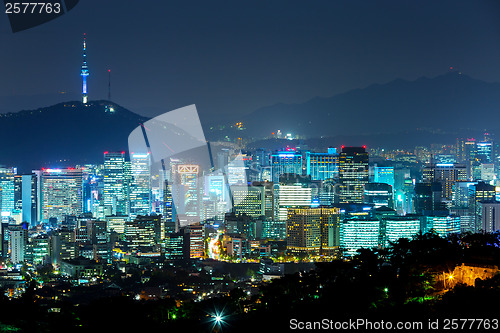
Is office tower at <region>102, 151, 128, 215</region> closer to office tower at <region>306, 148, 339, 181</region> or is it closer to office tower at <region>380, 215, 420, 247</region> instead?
office tower at <region>306, 148, 339, 181</region>

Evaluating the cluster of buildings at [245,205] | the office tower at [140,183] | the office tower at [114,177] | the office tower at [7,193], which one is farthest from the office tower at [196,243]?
the office tower at [7,193]

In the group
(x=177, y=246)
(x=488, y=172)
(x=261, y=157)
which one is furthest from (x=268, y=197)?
(x=488, y=172)

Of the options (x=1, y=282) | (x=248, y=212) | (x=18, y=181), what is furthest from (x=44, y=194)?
(x=1, y=282)

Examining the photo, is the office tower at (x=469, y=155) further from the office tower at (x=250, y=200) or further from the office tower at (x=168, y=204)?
the office tower at (x=168, y=204)

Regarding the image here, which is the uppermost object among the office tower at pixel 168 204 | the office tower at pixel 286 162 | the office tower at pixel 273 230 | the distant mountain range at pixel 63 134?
the distant mountain range at pixel 63 134

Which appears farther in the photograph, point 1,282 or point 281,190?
point 281,190

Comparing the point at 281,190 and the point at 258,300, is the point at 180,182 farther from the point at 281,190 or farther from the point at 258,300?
the point at 258,300
